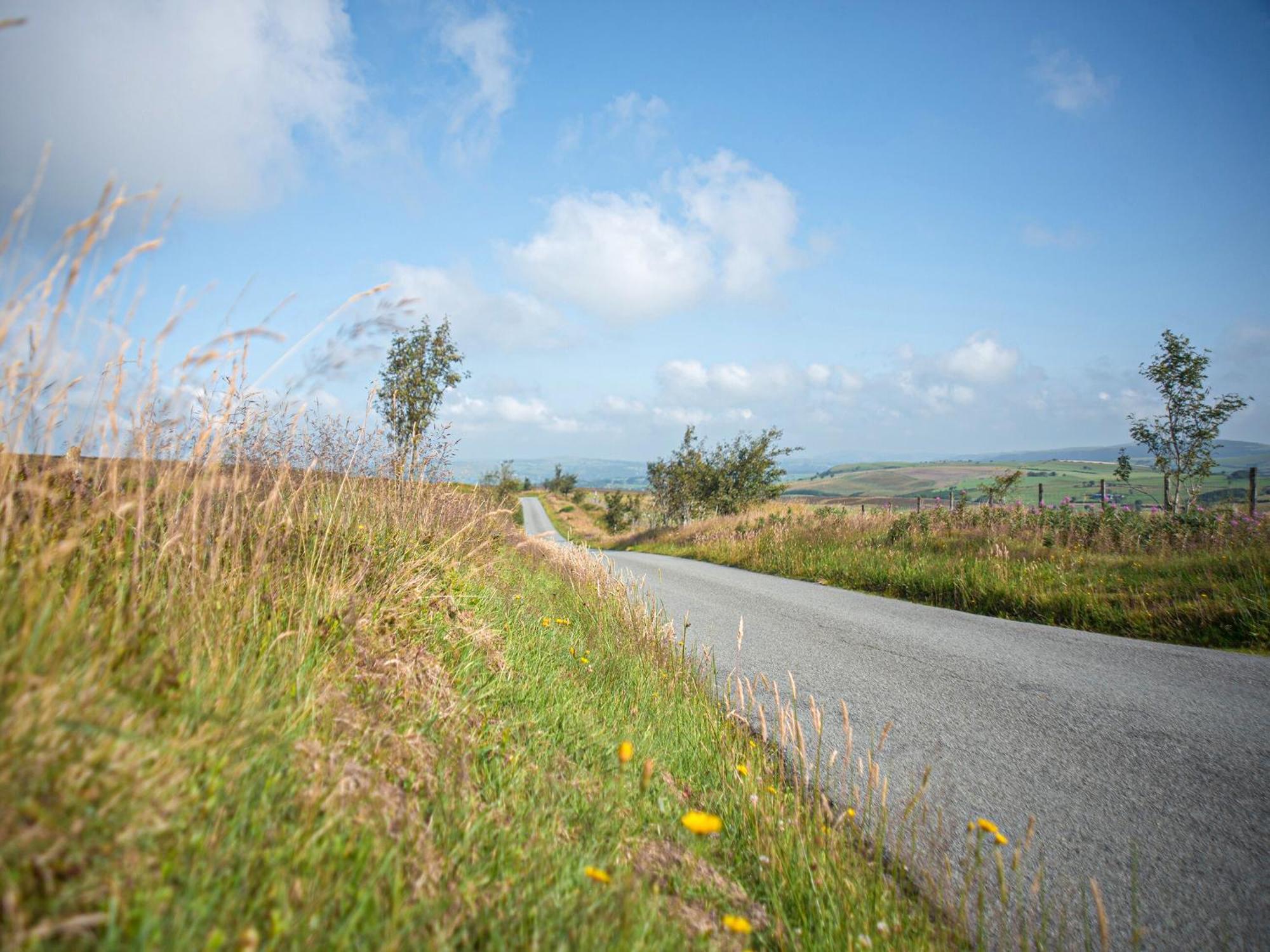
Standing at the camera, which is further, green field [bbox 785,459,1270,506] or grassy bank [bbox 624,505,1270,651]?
green field [bbox 785,459,1270,506]

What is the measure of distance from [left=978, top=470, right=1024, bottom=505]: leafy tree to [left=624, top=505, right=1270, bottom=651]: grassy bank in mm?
2789

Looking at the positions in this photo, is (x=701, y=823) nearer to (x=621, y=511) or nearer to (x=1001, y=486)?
(x=1001, y=486)

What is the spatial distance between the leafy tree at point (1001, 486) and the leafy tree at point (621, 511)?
1077 inches

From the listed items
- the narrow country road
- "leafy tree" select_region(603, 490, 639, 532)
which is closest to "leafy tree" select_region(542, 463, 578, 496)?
"leafy tree" select_region(603, 490, 639, 532)

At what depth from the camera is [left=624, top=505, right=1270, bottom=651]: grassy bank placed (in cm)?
649

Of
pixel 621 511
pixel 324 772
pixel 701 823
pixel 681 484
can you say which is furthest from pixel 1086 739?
pixel 621 511

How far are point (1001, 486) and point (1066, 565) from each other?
28.4ft

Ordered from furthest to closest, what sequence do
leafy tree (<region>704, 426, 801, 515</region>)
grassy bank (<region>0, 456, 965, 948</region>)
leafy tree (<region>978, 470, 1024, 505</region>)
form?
1. leafy tree (<region>704, 426, 801, 515</region>)
2. leafy tree (<region>978, 470, 1024, 505</region>)
3. grassy bank (<region>0, 456, 965, 948</region>)

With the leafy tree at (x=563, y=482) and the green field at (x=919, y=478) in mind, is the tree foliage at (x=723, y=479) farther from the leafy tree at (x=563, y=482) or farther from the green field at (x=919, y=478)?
the leafy tree at (x=563, y=482)

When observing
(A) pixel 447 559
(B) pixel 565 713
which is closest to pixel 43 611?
(B) pixel 565 713

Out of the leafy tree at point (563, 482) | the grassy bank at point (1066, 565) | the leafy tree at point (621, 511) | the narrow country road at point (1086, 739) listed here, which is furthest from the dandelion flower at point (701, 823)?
the leafy tree at point (563, 482)

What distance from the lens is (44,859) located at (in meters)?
1.13

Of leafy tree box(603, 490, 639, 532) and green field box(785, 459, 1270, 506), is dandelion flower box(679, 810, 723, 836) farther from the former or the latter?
green field box(785, 459, 1270, 506)

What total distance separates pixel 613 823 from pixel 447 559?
8.56 feet
